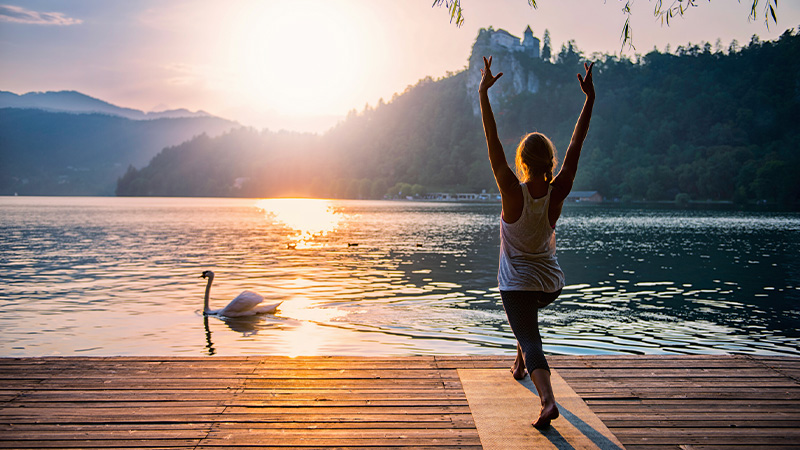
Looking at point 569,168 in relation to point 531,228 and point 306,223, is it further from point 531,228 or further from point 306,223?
point 306,223

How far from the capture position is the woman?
411 cm

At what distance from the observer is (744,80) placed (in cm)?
16025

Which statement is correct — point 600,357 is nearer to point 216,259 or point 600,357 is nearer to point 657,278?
point 657,278

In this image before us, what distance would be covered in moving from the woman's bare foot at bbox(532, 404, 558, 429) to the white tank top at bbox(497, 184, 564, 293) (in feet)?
2.69

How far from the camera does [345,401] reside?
4.67 m

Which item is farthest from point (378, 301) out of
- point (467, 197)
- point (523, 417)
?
point (467, 197)

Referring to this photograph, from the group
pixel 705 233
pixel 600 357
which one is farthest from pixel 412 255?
pixel 705 233

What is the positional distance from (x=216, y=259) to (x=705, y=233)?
39.8 meters

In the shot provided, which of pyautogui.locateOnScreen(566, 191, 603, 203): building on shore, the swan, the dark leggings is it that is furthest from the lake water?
pyautogui.locateOnScreen(566, 191, 603, 203): building on shore

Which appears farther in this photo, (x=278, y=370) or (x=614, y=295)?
(x=614, y=295)

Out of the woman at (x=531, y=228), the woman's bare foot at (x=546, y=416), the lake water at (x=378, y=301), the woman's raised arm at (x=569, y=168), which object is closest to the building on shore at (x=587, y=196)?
the lake water at (x=378, y=301)

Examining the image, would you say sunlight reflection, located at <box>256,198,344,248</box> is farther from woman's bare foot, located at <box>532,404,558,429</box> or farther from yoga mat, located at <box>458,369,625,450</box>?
woman's bare foot, located at <box>532,404,558,429</box>

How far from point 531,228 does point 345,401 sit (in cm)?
200

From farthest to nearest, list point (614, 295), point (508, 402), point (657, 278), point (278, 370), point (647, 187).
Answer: point (647, 187)
point (657, 278)
point (614, 295)
point (278, 370)
point (508, 402)
